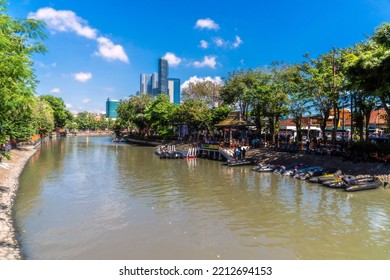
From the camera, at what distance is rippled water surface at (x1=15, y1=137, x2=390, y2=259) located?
12992mm

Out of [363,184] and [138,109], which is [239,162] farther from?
[138,109]

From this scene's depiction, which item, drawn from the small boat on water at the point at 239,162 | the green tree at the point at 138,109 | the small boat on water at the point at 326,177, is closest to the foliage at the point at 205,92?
the green tree at the point at 138,109

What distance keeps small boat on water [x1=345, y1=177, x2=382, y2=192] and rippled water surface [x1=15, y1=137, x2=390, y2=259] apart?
57 centimetres

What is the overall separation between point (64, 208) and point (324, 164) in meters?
24.8

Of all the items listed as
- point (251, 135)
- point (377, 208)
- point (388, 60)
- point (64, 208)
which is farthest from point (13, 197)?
point (251, 135)

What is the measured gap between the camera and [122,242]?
13.6 metres

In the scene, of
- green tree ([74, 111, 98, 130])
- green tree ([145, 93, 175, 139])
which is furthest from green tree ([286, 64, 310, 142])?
green tree ([74, 111, 98, 130])

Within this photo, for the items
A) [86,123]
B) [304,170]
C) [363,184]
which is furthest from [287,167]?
[86,123]

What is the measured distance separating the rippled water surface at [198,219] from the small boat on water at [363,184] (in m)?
0.57

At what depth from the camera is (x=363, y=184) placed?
78.9 ft

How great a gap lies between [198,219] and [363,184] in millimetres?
14848

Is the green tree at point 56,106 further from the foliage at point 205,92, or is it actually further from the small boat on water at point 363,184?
the small boat on water at point 363,184

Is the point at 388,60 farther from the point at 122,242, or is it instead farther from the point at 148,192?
the point at 122,242

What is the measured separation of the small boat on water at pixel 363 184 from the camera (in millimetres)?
23734
